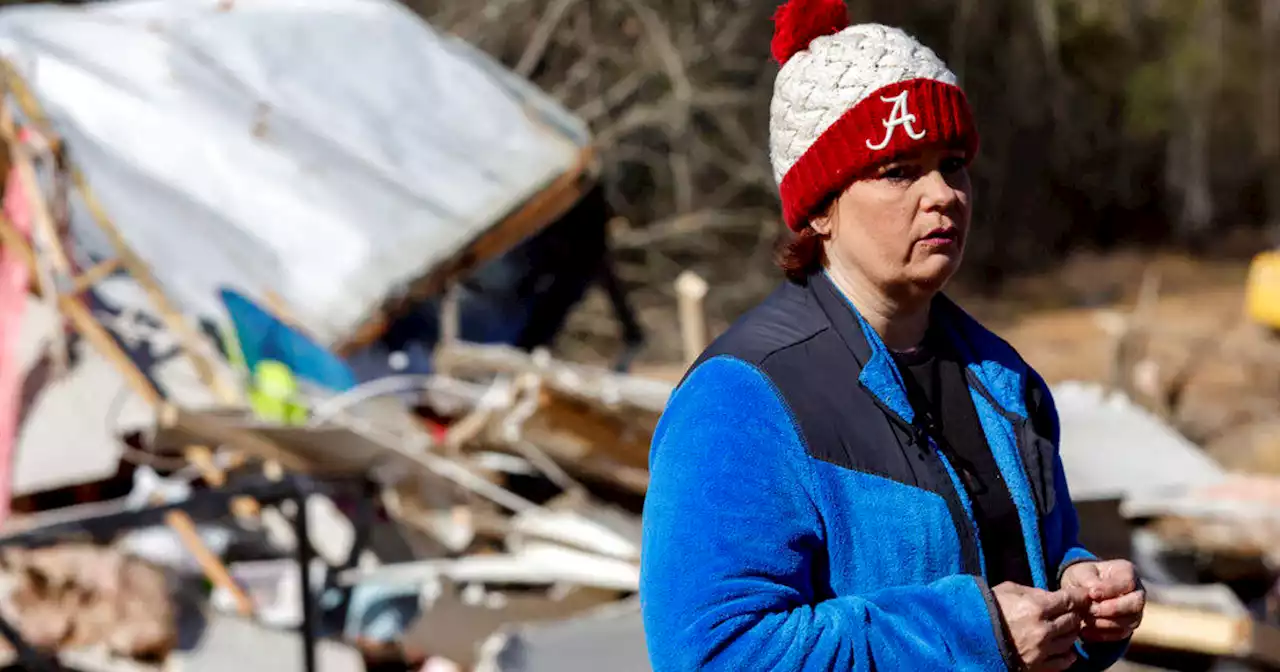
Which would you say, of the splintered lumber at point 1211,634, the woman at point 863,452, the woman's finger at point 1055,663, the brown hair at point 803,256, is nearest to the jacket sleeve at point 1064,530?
the woman at point 863,452

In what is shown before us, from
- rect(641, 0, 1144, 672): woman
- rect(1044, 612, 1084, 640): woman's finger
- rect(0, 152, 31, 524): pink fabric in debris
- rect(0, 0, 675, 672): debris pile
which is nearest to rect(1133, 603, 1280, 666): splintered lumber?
rect(0, 0, 675, 672): debris pile

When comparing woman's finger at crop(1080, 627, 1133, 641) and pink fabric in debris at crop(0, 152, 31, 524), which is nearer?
woman's finger at crop(1080, 627, 1133, 641)

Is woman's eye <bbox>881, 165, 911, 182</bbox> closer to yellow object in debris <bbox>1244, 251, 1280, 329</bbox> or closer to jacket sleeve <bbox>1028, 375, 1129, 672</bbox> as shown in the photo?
jacket sleeve <bbox>1028, 375, 1129, 672</bbox>

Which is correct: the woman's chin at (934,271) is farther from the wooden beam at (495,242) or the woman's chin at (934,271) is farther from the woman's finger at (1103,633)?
the wooden beam at (495,242)

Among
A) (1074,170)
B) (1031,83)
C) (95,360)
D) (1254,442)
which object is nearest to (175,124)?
(95,360)

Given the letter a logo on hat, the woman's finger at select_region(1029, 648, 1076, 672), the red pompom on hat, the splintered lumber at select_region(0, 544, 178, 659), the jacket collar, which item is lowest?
the splintered lumber at select_region(0, 544, 178, 659)

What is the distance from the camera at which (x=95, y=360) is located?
5.27 meters

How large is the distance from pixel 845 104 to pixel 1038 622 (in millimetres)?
649

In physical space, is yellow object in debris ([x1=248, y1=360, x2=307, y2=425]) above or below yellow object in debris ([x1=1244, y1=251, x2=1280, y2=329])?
below

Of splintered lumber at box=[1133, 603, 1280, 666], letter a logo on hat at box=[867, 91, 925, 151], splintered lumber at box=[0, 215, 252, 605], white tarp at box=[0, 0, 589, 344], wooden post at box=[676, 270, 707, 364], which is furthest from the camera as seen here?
white tarp at box=[0, 0, 589, 344]

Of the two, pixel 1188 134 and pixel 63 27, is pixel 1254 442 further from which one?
pixel 1188 134

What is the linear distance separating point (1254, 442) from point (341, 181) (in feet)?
19.2

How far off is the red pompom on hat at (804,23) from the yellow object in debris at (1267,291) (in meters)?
10.1

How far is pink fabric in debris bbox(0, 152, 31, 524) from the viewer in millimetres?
5246
